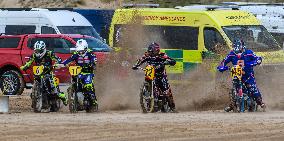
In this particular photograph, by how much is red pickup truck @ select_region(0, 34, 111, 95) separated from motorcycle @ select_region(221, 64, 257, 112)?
5864 mm

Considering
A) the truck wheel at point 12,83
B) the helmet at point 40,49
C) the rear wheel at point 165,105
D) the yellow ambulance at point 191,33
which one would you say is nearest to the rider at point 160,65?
the rear wheel at point 165,105

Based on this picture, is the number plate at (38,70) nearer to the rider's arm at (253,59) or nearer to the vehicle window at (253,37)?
the rider's arm at (253,59)

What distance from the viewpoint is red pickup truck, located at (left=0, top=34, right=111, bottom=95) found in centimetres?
2644

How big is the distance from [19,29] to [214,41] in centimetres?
932

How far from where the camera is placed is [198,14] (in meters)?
25.5

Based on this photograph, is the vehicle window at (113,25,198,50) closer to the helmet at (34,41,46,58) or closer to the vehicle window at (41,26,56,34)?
the helmet at (34,41,46,58)

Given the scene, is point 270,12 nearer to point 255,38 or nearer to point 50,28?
point 50,28

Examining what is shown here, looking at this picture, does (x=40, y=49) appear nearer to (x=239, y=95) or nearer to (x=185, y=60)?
(x=239, y=95)

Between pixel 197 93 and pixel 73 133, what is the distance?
7.58 m

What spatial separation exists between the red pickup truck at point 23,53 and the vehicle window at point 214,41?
2.74 metres

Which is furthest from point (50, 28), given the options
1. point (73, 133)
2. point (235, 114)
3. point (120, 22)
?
point (73, 133)

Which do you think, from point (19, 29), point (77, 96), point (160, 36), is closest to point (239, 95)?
point (77, 96)

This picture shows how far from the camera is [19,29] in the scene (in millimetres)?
32625

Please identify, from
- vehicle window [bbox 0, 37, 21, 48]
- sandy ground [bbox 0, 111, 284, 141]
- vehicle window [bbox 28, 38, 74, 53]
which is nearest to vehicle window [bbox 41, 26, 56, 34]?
vehicle window [bbox 0, 37, 21, 48]
